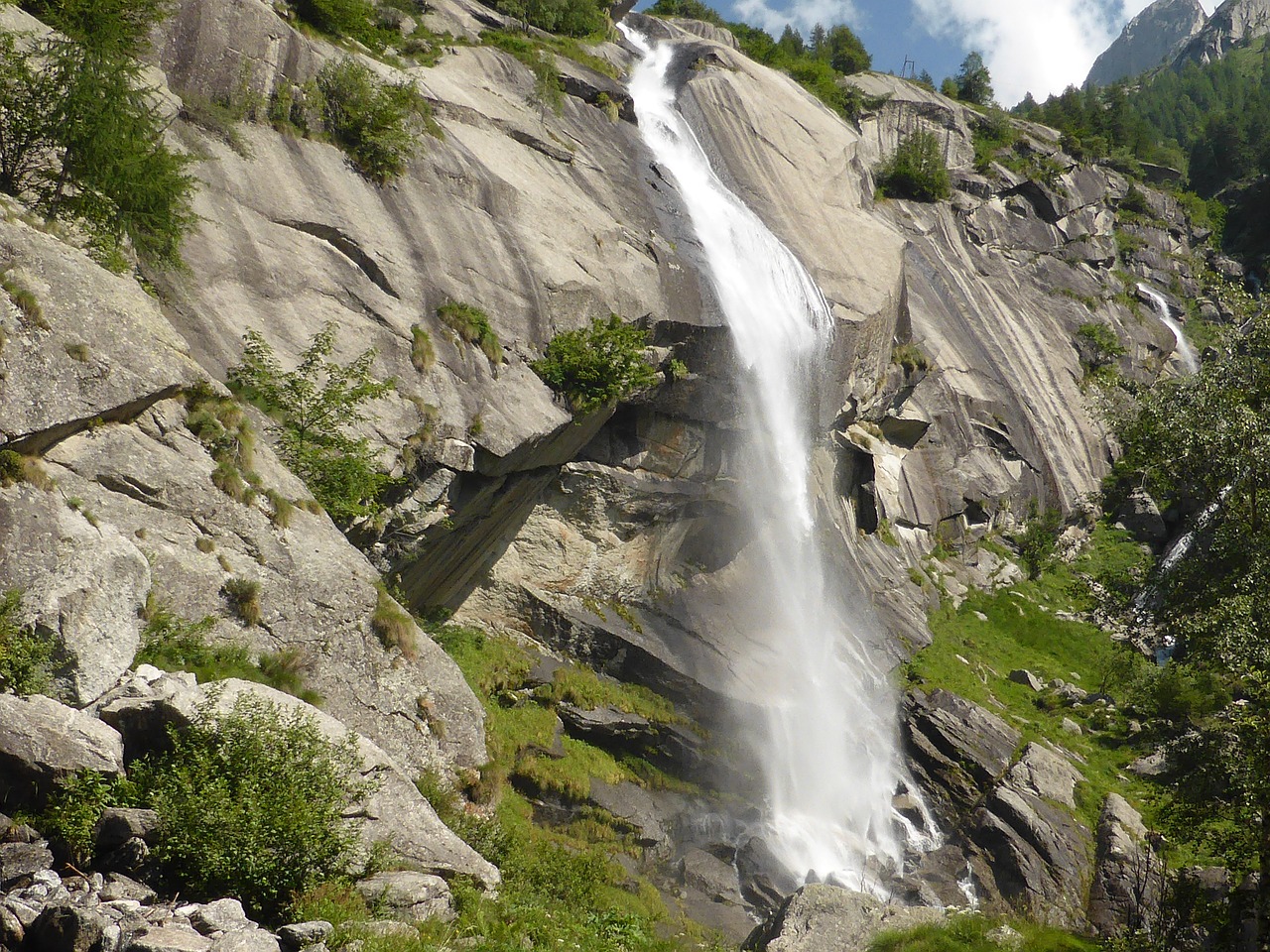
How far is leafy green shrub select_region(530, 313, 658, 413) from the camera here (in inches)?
761

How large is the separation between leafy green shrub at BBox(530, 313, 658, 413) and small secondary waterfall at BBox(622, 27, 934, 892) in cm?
507

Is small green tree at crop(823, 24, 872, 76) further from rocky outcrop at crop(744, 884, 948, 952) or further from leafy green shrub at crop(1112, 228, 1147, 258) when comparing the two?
rocky outcrop at crop(744, 884, 948, 952)

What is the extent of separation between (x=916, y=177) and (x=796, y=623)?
31.0 m

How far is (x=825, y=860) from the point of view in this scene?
19.2m

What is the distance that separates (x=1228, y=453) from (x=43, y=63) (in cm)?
1979

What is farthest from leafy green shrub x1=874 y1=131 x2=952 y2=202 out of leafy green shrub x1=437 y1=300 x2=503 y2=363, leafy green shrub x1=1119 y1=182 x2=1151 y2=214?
leafy green shrub x1=437 y1=300 x2=503 y2=363

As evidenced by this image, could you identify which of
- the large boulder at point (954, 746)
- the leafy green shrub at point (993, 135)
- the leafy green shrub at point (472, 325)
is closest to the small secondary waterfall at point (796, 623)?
the large boulder at point (954, 746)

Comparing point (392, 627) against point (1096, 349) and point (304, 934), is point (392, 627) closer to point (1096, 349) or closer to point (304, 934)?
point (304, 934)

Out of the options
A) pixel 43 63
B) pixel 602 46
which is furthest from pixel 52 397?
pixel 602 46

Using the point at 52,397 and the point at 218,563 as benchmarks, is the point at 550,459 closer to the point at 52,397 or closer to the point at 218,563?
the point at 218,563

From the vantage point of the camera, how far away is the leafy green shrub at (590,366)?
19328mm

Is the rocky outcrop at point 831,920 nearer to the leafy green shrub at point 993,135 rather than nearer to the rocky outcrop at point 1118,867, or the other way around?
the rocky outcrop at point 1118,867

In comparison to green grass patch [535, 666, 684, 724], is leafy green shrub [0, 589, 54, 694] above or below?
below

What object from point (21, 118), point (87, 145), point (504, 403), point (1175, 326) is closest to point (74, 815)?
point (87, 145)
